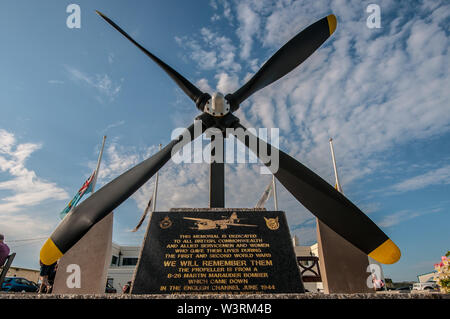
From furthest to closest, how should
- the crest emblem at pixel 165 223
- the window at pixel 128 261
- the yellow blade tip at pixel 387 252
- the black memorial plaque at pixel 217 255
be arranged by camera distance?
the window at pixel 128 261, the crest emblem at pixel 165 223, the yellow blade tip at pixel 387 252, the black memorial plaque at pixel 217 255

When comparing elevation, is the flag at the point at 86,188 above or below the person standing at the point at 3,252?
above

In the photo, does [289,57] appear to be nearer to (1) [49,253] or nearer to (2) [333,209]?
(2) [333,209]

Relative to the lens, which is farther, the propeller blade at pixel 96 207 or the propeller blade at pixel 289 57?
the propeller blade at pixel 289 57

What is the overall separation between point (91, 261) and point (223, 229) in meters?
3.04

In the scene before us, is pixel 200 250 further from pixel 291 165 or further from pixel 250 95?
pixel 250 95

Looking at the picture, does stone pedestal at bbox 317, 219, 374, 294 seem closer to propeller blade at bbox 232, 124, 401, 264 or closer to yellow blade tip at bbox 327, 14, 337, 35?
propeller blade at bbox 232, 124, 401, 264

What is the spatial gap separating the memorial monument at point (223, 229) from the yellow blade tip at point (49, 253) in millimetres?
17

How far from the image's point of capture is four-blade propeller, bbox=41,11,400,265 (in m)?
4.76

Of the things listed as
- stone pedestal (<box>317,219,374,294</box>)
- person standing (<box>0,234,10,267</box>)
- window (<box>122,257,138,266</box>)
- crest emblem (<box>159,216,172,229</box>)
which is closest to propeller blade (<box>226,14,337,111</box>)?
crest emblem (<box>159,216,172,229</box>)

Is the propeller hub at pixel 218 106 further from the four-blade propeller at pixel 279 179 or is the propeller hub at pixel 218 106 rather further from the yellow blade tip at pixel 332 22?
the yellow blade tip at pixel 332 22

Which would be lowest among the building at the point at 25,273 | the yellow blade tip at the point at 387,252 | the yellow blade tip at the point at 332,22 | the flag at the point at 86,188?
the yellow blade tip at the point at 387,252

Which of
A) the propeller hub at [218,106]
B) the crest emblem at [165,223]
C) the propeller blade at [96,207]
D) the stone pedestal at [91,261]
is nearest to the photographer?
the propeller blade at [96,207]

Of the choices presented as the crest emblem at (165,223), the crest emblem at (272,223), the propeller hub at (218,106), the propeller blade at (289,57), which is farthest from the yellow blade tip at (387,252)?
the propeller blade at (289,57)

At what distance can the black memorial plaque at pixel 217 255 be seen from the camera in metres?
4.20
